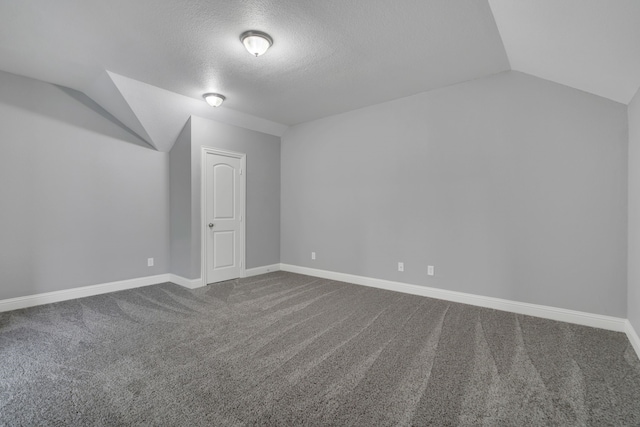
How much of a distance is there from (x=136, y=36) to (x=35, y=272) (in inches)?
118

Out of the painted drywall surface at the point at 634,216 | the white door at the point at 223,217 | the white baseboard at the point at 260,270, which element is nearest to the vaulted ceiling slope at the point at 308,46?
the painted drywall surface at the point at 634,216

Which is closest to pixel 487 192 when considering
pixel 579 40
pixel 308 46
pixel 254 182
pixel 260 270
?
pixel 579 40

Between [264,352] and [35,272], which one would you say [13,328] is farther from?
[264,352]

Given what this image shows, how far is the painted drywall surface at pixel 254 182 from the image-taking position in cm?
435

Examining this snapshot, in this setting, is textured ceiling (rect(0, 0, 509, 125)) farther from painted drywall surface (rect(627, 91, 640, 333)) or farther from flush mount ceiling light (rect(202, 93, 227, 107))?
painted drywall surface (rect(627, 91, 640, 333))

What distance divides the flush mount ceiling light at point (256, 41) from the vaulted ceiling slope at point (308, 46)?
0.07 metres

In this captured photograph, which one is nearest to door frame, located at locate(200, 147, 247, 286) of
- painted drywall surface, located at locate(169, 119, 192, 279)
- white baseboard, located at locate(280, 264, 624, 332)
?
painted drywall surface, located at locate(169, 119, 192, 279)

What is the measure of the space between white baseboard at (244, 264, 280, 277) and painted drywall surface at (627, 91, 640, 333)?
15.2 ft

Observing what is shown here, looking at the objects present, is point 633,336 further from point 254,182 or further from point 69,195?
point 69,195

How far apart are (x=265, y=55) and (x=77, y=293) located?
3.77 m

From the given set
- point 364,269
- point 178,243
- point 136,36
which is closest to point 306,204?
point 364,269

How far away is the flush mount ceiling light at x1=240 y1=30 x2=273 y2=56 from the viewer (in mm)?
2514

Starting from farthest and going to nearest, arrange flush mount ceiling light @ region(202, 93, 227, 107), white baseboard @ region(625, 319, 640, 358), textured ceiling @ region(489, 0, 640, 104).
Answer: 1. flush mount ceiling light @ region(202, 93, 227, 107)
2. white baseboard @ region(625, 319, 640, 358)
3. textured ceiling @ region(489, 0, 640, 104)

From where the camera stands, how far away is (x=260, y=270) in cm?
523
